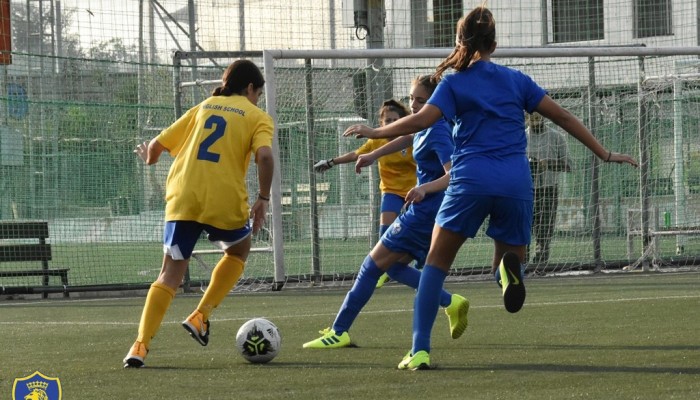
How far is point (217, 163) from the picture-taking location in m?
7.43

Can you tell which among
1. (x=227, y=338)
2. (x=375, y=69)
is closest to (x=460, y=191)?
(x=227, y=338)

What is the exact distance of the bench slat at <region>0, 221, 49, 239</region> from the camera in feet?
50.7

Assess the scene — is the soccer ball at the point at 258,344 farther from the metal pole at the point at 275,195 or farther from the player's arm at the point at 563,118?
the metal pole at the point at 275,195

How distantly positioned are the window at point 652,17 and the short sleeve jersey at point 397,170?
1244cm

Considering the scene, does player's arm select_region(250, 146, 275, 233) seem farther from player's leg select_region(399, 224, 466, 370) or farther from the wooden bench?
the wooden bench

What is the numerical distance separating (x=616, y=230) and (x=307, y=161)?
4.05m

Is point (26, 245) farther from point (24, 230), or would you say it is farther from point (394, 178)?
Answer: point (394, 178)

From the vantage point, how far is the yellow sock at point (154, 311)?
732cm

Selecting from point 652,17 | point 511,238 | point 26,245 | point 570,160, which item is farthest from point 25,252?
point 652,17

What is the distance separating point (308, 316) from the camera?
10.5 m

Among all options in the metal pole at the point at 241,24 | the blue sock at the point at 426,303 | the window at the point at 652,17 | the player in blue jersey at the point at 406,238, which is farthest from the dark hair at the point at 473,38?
the window at the point at 652,17

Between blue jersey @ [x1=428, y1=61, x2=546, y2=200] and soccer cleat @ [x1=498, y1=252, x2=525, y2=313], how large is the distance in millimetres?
349

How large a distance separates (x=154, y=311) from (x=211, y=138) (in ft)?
3.47

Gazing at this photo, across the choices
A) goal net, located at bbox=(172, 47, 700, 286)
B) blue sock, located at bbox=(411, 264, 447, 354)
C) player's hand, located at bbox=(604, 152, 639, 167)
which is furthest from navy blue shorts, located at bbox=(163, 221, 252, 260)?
goal net, located at bbox=(172, 47, 700, 286)
